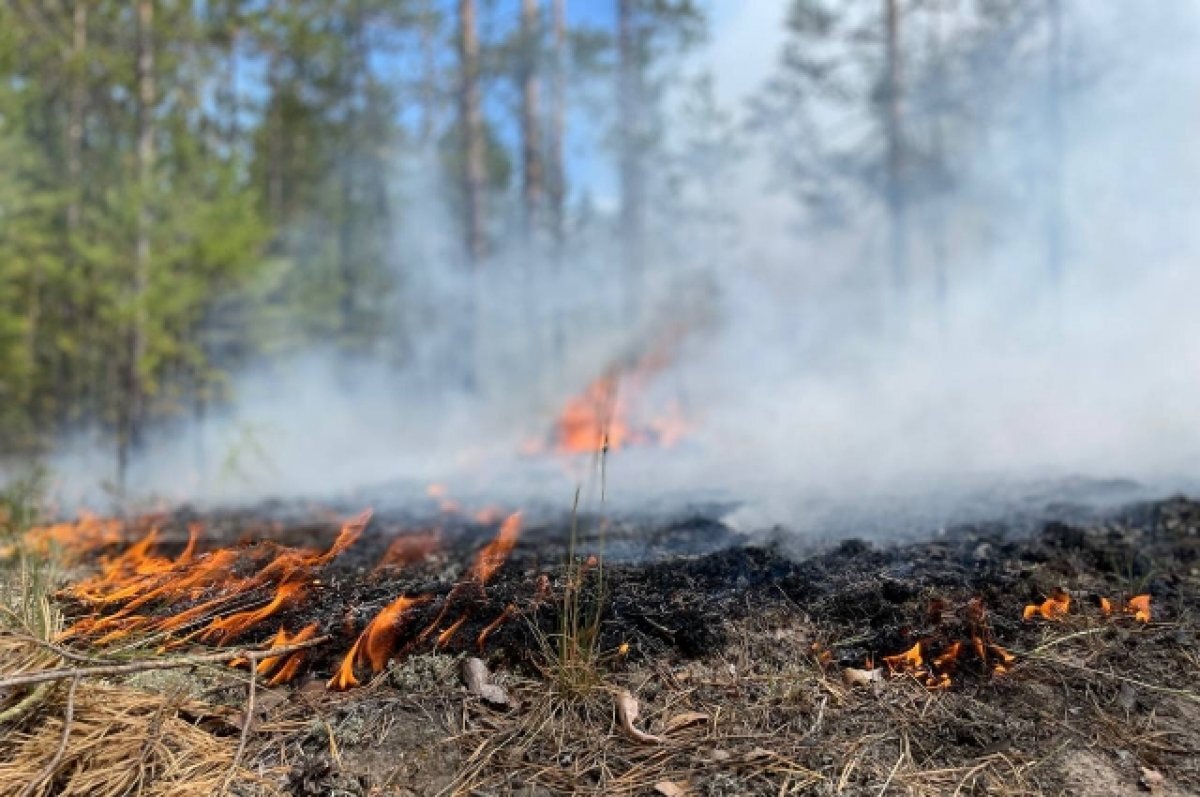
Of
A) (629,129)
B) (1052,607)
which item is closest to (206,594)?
(1052,607)

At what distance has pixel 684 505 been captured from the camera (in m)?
5.91

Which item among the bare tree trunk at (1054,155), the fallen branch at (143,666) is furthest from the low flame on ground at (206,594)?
the bare tree trunk at (1054,155)

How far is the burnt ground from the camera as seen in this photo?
209cm

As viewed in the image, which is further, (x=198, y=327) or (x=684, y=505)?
(x=198, y=327)

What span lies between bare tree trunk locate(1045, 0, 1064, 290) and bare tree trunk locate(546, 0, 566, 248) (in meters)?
10.3

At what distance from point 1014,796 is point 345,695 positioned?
2087 millimetres

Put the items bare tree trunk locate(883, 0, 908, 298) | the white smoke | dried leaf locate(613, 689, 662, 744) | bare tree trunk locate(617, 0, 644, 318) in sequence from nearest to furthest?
1. dried leaf locate(613, 689, 662, 744)
2. the white smoke
3. bare tree trunk locate(883, 0, 908, 298)
4. bare tree trunk locate(617, 0, 644, 318)

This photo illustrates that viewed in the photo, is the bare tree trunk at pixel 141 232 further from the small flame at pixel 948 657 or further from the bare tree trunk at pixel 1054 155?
the bare tree trunk at pixel 1054 155

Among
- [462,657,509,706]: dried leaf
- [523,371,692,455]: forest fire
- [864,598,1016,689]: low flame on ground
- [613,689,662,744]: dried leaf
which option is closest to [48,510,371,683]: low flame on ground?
[462,657,509,706]: dried leaf

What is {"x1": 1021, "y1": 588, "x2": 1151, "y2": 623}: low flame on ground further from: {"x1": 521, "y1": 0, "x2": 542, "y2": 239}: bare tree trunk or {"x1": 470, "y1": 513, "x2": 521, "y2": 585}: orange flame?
{"x1": 521, "y1": 0, "x2": 542, "y2": 239}: bare tree trunk

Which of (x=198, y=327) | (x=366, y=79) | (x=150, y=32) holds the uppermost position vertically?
(x=366, y=79)

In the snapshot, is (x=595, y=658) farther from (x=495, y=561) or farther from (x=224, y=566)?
(x=224, y=566)

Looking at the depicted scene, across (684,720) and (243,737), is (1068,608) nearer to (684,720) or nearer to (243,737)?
(684,720)

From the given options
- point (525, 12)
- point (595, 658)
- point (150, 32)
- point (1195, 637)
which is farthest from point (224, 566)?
point (525, 12)
